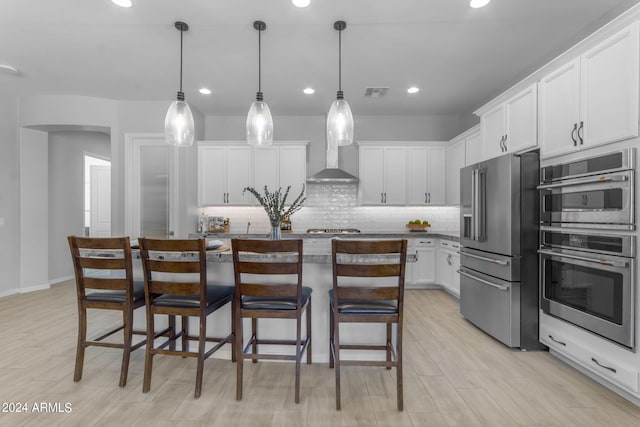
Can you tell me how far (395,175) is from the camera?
5453 millimetres

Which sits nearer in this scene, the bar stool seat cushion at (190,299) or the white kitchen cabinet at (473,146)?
the bar stool seat cushion at (190,299)

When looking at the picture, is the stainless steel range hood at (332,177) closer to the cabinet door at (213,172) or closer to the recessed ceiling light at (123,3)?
the cabinet door at (213,172)

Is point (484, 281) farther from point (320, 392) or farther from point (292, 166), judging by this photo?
point (292, 166)

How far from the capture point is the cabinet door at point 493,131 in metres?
3.40

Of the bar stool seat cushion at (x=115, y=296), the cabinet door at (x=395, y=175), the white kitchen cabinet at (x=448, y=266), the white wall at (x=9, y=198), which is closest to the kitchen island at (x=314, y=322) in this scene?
the bar stool seat cushion at (x=115, y=296)

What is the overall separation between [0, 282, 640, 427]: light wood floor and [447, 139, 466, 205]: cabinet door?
2.65 m

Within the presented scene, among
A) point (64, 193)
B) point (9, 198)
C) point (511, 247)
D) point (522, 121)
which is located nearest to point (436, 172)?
point (522, 121)

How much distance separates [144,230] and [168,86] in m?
2.14

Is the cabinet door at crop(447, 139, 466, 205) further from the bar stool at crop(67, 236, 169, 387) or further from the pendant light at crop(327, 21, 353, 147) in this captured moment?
the bar stool at crop(67, 236, 169, 387)

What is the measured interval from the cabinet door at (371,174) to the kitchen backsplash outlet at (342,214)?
0.30 meters

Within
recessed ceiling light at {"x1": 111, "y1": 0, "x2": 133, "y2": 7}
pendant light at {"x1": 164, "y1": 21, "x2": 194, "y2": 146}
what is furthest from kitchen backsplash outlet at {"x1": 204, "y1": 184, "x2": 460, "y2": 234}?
recessed ceiling light at {"x1": 111, "y1": 0, "x2": 133, "y2": 7}

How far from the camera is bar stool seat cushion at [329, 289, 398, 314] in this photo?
2057mm

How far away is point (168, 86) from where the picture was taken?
4.34 m

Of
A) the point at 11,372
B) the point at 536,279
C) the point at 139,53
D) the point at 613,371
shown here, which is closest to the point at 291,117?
the point at 139,53
